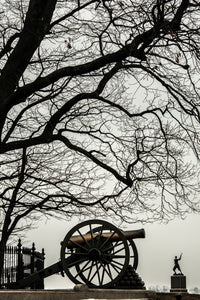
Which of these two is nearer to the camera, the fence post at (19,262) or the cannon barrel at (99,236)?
the cannon barrel at (99,236)

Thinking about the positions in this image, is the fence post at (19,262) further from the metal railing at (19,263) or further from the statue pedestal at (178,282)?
the statue pedestal at (178,282)

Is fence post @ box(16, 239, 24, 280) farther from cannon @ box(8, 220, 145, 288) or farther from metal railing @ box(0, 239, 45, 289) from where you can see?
cannon @ box(8, 220, 145, 288)

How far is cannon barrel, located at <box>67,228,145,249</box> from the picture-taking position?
10.6 meters

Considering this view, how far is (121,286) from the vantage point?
33.2ft

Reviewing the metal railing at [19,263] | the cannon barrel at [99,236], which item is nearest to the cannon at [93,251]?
the cannon barrel at [99,236]

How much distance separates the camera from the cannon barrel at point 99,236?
10.6 meters

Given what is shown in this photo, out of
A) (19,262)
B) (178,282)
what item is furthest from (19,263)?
(178,282)

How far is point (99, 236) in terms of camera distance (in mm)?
10609

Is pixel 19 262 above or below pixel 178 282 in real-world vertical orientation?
above

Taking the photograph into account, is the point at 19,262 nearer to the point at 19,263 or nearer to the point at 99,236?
the point at 19,263

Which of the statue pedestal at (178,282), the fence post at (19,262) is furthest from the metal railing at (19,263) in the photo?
the statue pedestal at (178,282)

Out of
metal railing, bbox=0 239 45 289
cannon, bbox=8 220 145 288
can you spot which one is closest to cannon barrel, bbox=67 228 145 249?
cannon, bbox=8 220 145 288

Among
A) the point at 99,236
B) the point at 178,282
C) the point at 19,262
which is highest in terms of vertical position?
the point at 99,236

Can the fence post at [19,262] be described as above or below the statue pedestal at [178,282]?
above
